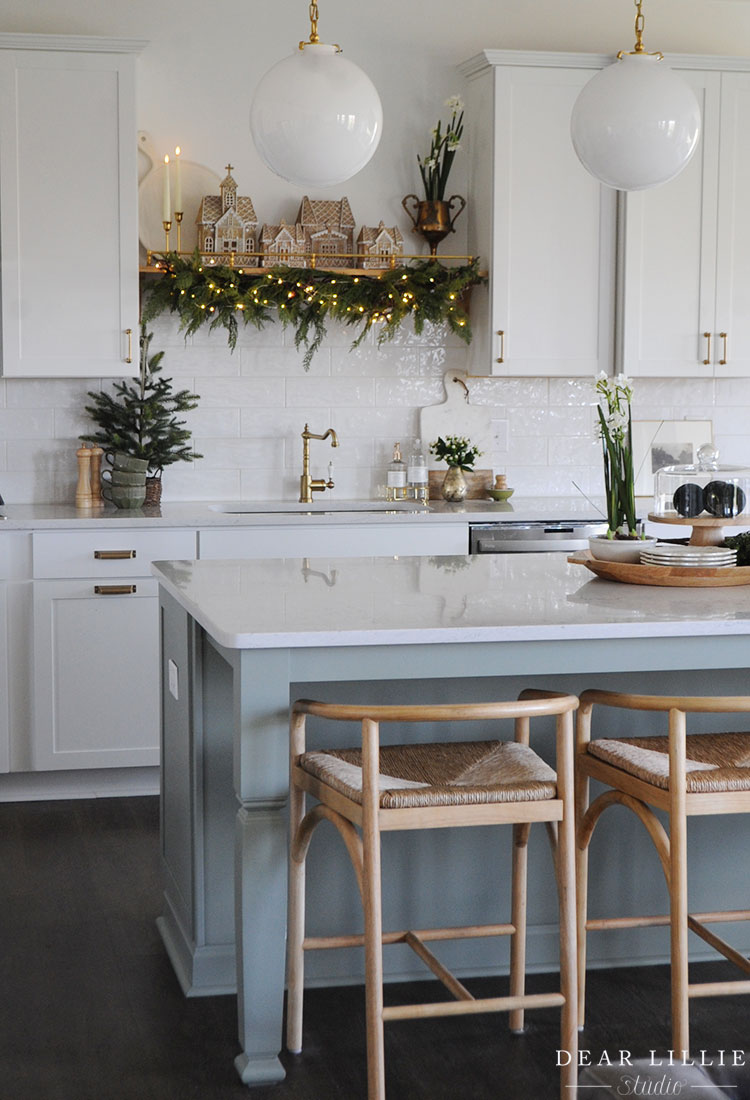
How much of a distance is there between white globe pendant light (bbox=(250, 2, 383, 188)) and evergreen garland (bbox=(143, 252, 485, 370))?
2154 millimetres

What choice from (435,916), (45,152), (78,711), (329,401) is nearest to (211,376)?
(329,401)

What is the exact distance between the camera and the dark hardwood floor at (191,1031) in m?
2.54

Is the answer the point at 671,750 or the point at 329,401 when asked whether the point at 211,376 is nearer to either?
the point at 329,401

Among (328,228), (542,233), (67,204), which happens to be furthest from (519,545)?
(67,204)

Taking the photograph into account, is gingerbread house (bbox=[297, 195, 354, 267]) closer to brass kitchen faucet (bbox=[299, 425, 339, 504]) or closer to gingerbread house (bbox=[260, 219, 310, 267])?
gingerbread house (bbox=[260, 219, 310, 267])

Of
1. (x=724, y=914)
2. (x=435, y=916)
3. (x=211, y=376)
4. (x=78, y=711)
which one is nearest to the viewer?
(x=724, y=914)

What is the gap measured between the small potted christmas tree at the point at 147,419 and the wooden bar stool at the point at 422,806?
276 centimetres

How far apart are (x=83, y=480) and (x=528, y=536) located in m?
1.71

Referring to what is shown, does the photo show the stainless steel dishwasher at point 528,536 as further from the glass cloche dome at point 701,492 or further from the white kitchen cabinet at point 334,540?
the glass cloche dome at point 701,492

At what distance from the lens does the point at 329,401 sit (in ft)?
17.8

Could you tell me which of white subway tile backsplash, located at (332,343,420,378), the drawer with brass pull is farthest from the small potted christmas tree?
white subway tile backsplash, located at (332,343,420,378)

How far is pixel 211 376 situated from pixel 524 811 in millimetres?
3327

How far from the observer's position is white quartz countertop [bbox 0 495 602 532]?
4547 mm

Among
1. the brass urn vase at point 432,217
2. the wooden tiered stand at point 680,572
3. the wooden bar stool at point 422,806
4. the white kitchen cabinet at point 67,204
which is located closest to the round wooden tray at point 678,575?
the wooden tiered stand at point 680,572
